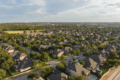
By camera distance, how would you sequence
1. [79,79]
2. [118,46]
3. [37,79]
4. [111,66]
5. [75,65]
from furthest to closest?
[118,46] < [111,66] < [75,65] < [37,79] < [79,79]

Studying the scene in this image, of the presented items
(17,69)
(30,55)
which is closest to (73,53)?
(30,55)

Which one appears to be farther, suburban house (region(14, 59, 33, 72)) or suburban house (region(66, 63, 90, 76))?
suburban house (region(14, 59, 33, 72))

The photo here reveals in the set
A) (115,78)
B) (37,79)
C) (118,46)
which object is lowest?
(115,78)

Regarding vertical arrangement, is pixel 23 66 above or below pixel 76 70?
below

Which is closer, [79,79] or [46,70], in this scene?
[79,79]

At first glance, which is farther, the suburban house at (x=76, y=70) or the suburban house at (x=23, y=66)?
the suburban house at (x=23, y=66)

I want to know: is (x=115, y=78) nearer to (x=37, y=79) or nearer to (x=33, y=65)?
(x=37, y=79)

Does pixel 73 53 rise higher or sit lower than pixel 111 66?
higher

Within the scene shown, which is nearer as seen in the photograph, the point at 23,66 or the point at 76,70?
the point at 76,70

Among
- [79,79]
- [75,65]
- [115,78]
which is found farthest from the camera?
[75,65]

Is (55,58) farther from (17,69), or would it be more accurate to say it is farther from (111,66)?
(111,66)
